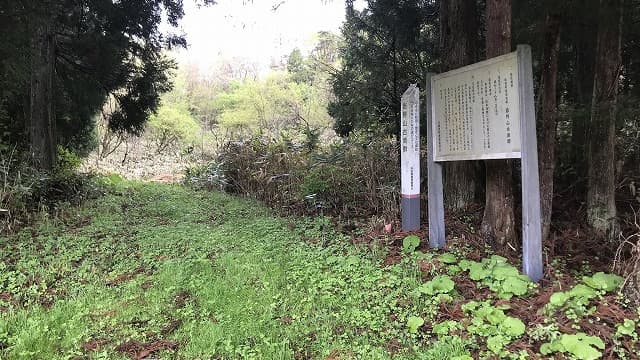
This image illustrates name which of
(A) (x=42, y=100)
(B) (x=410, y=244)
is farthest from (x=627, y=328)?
(A) (x=42, y=100)

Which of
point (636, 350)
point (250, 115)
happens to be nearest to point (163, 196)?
point (636, 350)

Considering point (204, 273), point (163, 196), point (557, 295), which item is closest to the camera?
point (557, 295)

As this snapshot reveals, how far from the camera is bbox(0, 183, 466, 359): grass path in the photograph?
2.71 m

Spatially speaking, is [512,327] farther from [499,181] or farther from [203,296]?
[203,296]

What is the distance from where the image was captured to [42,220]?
17.5 ft

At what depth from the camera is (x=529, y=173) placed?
3.12 m

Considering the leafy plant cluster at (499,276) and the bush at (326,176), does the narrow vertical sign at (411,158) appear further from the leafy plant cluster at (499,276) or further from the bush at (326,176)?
the leafy plant cluster at (499,276)

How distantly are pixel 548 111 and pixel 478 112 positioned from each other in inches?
30.8

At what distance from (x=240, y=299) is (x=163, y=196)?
5397 millimetres

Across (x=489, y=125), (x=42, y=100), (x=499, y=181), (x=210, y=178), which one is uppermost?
(x=42, y=100)

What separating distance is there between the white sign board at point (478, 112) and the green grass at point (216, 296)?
2.93ft

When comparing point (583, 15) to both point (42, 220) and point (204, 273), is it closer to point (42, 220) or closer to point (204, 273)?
point (204, 273)

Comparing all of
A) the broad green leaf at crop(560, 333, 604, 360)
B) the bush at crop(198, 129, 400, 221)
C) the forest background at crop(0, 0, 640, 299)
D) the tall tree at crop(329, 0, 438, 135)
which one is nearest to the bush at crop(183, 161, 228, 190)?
the forest background at crop(0, 0, 640, 299)

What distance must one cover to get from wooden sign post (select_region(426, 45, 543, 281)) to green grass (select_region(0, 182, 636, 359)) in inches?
16.2
